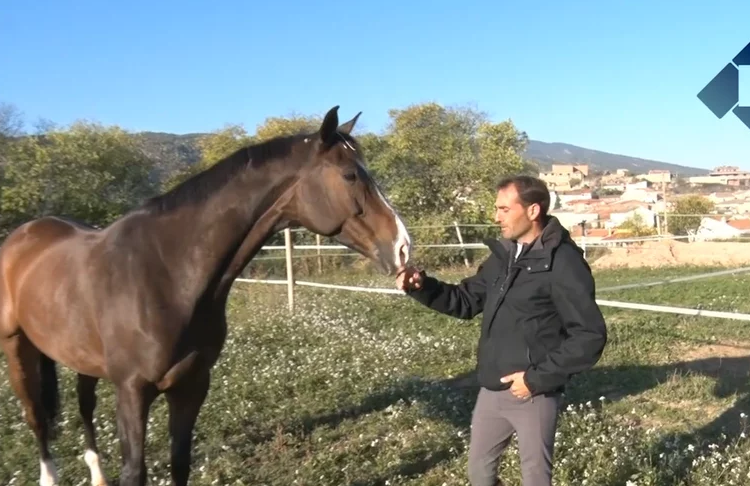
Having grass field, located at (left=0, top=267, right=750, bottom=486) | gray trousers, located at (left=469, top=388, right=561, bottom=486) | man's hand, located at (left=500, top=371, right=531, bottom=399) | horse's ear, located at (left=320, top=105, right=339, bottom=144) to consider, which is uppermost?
horse's ear, located at (left=320, top=105, right=339, bottom=144)

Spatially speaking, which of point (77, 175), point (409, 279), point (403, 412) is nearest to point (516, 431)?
point (409, 279)

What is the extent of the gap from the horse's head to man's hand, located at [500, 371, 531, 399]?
1.90ft

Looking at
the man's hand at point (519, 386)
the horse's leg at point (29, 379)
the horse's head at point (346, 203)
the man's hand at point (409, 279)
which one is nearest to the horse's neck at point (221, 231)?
the horse's head at point (346, 203)

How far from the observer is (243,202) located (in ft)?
8.73

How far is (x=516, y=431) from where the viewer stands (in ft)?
8.21

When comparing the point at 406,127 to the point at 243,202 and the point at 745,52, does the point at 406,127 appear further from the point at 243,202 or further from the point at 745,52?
the point at 243,202

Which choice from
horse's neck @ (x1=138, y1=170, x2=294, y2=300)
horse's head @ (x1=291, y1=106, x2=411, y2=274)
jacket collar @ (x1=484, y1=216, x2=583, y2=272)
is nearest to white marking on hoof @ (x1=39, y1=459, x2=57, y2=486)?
horse's neck @ (x1=138, y1=170, x2=294, y2=300)

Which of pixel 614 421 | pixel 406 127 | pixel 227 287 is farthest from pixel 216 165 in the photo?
pixel 406 127

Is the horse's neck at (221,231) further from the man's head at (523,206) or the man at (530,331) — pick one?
the man's head at (523,206)

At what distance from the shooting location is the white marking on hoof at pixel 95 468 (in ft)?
11.9

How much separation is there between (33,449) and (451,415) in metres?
2.81

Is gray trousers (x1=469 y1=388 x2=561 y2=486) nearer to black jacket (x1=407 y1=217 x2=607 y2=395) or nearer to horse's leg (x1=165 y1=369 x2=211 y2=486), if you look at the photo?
black jacket (x1=407 y1=217 x2=607 y2=395)

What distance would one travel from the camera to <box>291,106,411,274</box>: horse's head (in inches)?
94.5

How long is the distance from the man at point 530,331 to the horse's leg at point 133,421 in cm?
120
